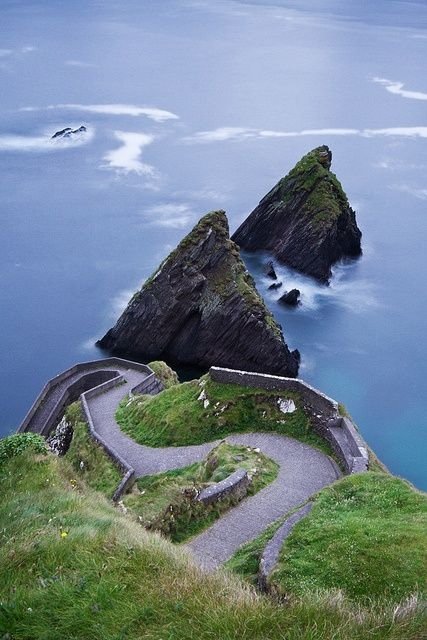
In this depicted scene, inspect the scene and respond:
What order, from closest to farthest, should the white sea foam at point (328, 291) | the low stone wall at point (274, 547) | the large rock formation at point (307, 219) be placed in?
1. the low stone wall at point (274, 547)
2. the white sea foam at point (328, 291)
3. the large rock formation at point (307, 219)

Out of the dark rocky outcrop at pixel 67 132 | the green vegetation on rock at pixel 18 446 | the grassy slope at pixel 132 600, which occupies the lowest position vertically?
the dark rocky outcrop at pixel 67 132

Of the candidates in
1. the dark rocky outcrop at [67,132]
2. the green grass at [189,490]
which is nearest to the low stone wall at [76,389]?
the green grass at [189,490]

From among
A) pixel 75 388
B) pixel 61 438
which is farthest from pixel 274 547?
pixel 75 388

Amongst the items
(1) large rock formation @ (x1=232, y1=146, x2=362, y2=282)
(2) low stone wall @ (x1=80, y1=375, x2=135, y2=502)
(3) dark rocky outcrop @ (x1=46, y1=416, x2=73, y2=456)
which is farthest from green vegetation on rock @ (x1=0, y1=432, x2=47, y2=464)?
(1) large rock formation @ (x1=232, y1=146, x2=362, y2=282)

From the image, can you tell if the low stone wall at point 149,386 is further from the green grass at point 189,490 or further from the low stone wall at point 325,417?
the green grass at point 189,490

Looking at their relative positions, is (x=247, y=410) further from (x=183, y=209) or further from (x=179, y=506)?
(x=183, y=209)

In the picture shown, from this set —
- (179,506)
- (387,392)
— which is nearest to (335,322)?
(387,392)
